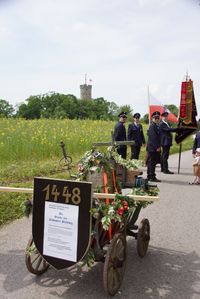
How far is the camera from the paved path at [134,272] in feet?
12.1

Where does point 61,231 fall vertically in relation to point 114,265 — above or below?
above

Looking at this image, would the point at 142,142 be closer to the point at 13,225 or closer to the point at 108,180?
the point at 13,225

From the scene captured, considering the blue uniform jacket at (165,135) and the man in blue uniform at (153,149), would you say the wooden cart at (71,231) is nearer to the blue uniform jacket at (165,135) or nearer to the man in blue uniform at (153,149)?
the man in blue uniform at (153,149)

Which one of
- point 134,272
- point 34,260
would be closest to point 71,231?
point 34,260

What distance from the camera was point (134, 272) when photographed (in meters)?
4.21

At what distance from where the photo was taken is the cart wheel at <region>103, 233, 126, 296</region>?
11.6ft

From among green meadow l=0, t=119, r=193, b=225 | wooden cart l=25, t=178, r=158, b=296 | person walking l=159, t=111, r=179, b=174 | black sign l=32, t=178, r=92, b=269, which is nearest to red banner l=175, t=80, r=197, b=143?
person walking l=159, t=111, r=179, b=174

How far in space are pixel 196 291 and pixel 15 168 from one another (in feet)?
22.9

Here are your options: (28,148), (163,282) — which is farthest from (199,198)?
(28,148)

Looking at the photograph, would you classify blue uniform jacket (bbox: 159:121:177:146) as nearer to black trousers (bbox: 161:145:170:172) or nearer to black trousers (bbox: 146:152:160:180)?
black trousers (bbox: 161:145:170:172)

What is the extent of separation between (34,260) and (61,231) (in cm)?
57

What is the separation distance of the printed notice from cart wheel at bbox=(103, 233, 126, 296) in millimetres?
316

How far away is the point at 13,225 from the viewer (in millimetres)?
5715

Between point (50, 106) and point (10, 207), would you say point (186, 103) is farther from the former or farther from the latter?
point (50, 106)
